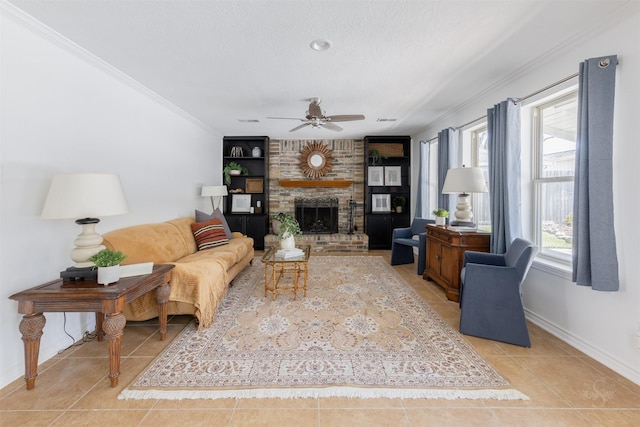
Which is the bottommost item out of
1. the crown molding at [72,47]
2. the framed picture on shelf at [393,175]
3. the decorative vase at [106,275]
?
the decorative vase at [106,275]

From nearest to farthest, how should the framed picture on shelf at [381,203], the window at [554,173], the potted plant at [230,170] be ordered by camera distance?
the window at [554,173] < the potted plant at [230,170] < the framed picture on shelf at [381,203]

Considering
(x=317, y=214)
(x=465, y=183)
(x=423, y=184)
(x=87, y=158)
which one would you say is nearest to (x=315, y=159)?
(x=317, y=214)

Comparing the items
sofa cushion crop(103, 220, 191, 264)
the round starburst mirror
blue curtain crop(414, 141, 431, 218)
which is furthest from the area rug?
the round starburst mirror

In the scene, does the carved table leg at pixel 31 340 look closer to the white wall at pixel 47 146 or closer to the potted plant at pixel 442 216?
the white wall at pixel 47 146

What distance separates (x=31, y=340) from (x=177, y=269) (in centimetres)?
96

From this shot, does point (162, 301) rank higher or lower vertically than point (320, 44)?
lower

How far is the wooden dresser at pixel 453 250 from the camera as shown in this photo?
3254 mm

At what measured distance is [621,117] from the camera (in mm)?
2016

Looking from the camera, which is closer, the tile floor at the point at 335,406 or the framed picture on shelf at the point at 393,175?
the tile floor at the point at 335,406

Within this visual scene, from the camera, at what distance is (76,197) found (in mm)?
1865

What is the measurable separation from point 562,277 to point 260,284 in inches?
129

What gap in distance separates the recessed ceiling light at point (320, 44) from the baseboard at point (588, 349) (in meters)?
3.18

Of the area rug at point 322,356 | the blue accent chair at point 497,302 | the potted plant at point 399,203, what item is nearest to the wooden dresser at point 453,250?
the area rug at point 322,356

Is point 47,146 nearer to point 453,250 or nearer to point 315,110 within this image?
point 315,110
